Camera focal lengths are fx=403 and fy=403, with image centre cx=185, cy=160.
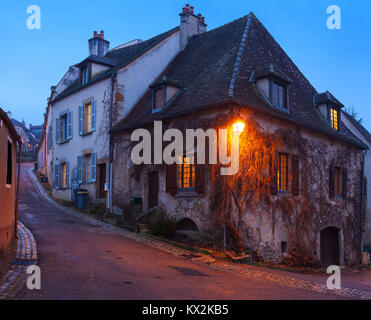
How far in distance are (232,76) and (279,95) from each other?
213cm

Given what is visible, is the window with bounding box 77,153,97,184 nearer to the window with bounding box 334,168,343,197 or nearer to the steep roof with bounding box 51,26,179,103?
the steep roof with bounding box 51,26,179,103

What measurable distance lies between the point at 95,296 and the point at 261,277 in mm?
4547

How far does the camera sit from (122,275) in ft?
28.0

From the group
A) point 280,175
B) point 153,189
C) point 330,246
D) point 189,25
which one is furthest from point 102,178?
point 330,246

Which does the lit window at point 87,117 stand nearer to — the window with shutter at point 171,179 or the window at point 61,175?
the window at point 61,175

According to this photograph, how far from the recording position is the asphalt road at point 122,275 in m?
7.11

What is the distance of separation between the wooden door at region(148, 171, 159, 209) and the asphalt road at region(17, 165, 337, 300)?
2.76m

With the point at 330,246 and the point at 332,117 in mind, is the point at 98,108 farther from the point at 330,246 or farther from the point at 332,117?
the point at 330,246

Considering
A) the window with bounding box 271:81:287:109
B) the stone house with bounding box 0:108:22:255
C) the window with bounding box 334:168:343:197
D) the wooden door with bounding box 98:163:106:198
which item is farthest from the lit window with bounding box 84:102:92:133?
the window with bounding box 334:168:343:197

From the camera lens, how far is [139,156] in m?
16.7

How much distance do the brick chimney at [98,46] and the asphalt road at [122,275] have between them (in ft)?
46.4

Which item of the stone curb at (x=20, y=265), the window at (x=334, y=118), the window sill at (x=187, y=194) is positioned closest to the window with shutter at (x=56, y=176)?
the stone curb at (x=20, y=265)
